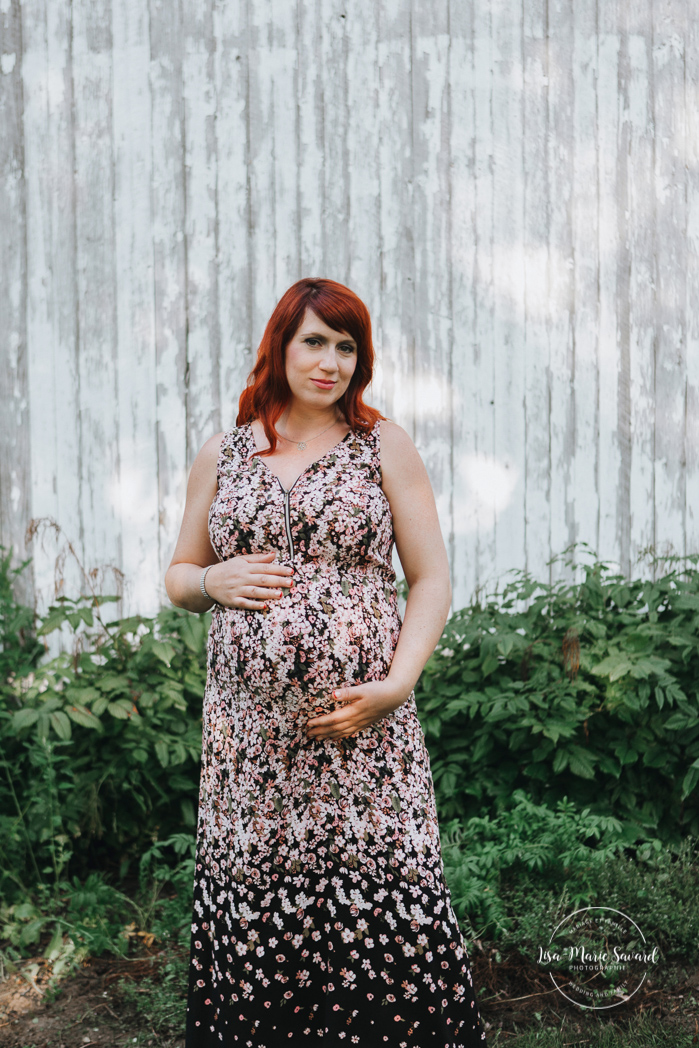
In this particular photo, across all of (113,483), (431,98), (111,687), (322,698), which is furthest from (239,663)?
(431,98)

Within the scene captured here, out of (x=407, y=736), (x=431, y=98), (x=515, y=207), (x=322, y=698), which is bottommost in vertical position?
(x=407, y=736)

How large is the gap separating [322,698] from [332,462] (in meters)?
0.57

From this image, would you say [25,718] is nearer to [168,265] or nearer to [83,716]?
[83,716]

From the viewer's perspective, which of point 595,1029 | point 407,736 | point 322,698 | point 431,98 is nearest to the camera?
point 322,698

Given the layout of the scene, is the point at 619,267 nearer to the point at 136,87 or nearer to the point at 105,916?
the point at 136,87

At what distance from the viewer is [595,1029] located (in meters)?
2.47

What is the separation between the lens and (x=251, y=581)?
1.90 metres

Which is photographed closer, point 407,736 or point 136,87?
point 407,736

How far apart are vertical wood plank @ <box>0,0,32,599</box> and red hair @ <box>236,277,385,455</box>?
2.43 meters

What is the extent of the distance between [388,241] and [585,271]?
3.19ft

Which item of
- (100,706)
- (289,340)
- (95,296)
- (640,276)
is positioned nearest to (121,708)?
(100,706)

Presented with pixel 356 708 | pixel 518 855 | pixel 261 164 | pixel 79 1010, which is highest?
pixel 261 164

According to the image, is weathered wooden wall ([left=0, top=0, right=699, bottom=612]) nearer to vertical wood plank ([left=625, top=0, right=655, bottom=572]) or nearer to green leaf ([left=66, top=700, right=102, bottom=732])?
vertical wood plank ([left=625, top=0, right=655, bottom=572])

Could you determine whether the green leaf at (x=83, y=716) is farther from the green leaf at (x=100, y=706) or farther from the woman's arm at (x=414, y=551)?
the woman's arm at (x=414, y=551)
